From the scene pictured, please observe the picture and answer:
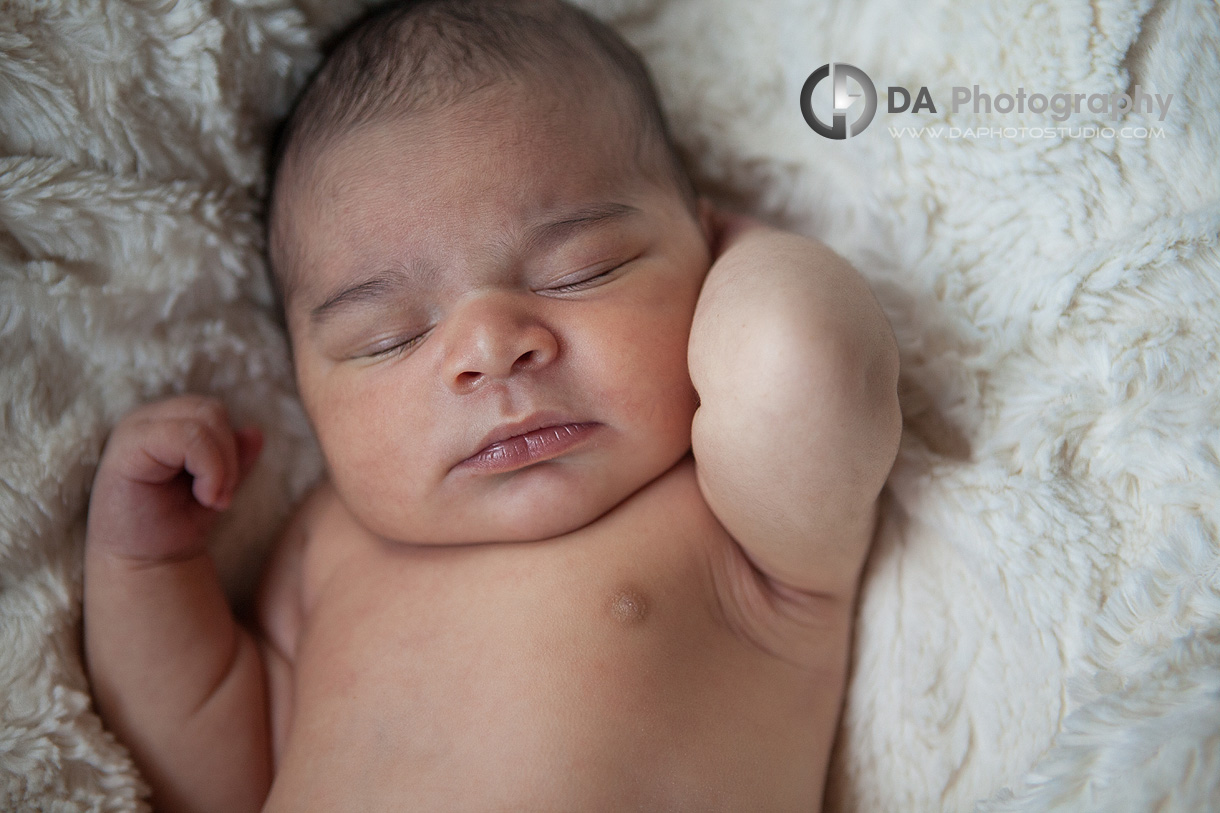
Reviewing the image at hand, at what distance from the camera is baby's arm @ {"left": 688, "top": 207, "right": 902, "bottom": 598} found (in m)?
0.87

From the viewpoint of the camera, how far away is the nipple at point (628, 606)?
983 millimetres

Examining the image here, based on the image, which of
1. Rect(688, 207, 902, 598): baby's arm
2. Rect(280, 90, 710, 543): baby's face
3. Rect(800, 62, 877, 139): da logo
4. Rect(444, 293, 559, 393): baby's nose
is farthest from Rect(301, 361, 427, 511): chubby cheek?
Rect(800, 62, 877, 139): da logo

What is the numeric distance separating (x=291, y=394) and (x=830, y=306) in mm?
885

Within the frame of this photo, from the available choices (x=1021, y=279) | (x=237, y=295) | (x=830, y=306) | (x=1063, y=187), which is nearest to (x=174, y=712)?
(x=237, y=295)

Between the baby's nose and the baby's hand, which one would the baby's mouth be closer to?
the baby's nose

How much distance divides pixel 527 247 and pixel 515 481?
294 mm

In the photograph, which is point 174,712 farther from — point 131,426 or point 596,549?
point 596,549

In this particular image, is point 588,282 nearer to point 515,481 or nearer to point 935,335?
point 515,481

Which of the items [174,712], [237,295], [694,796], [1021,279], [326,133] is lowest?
[174,712]

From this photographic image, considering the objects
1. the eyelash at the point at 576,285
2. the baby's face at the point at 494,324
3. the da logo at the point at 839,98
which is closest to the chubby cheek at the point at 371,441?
the baby's face at the point at 494,324

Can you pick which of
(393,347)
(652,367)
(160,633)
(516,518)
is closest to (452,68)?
(393,347)

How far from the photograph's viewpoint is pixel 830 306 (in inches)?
35.4

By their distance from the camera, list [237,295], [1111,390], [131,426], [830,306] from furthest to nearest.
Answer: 1. [237,295]
2. [131,426]
3. [1111,390]
4. [830,306]

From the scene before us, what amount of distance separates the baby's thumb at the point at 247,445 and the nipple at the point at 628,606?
23.5 inches
